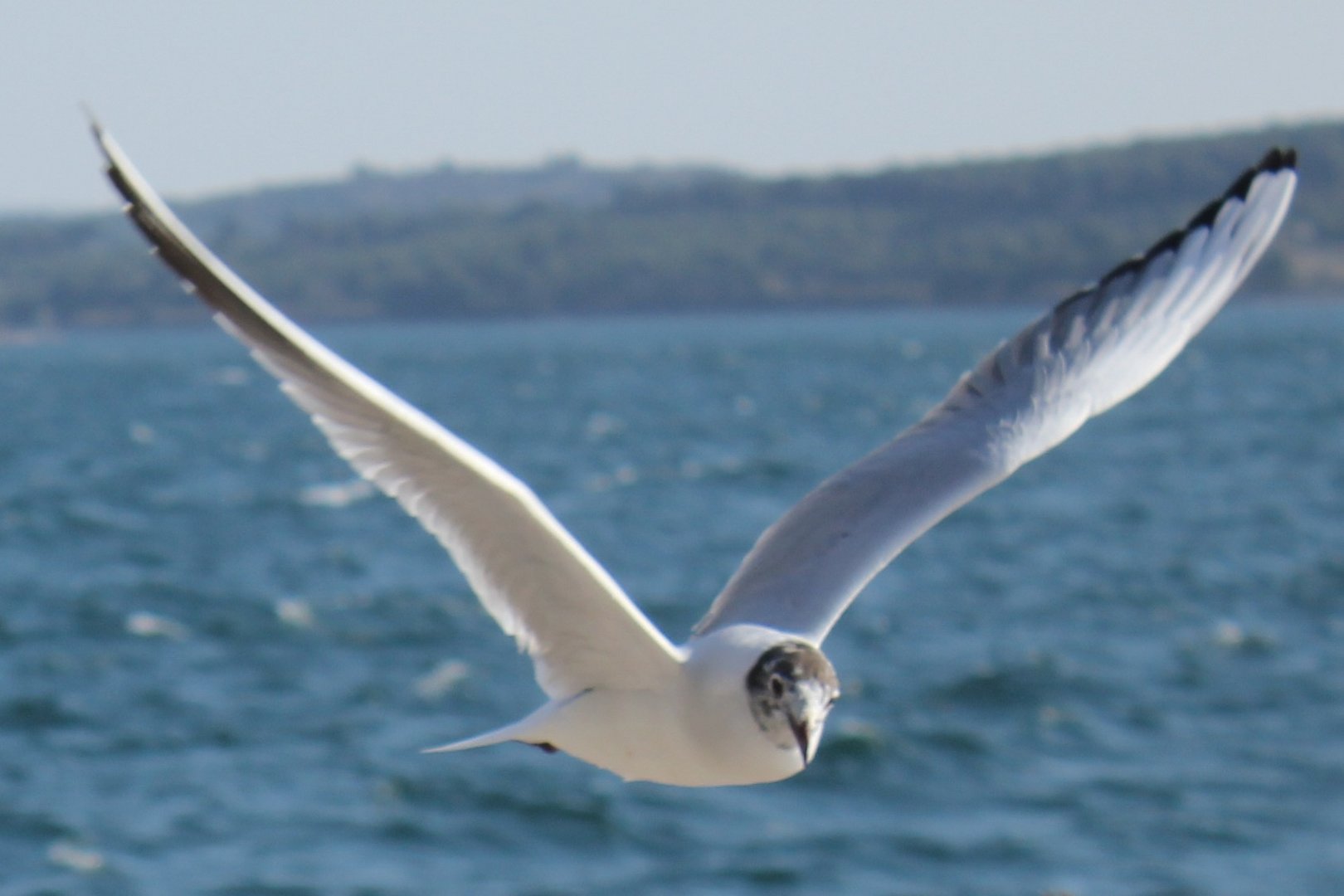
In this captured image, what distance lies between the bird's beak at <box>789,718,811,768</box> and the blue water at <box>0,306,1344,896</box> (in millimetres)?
7879

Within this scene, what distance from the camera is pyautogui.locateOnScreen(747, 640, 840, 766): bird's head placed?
500cm

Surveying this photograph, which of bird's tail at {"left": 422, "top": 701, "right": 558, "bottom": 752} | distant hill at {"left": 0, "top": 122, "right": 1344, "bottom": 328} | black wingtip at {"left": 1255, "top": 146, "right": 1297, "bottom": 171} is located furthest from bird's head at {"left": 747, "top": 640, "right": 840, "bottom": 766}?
distant hill at {"left": 0, "top": 122, "right": 1344, "bottom": 328}

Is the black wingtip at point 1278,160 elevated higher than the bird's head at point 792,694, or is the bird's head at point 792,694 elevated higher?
the black wingtip at point 1278,160

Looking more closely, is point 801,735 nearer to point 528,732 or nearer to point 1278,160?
point 528,732

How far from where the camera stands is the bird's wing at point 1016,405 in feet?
20.6

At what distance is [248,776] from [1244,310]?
176380 millimetres

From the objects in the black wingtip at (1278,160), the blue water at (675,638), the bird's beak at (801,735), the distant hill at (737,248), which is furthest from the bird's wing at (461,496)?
the distant hill at (737,248)

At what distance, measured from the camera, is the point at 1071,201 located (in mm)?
119500

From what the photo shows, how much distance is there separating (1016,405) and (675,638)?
1383 centimetres

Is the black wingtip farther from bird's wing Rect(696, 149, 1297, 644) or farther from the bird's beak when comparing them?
the bird's beak

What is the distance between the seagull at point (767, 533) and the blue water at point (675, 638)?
6429 millimetres

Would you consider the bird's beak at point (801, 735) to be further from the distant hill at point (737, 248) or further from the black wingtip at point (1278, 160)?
the distant hill at point (737, 248)

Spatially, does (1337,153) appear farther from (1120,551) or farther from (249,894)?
(249,894)

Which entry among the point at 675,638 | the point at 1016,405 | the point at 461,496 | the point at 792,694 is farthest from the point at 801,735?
the point at 675,638
